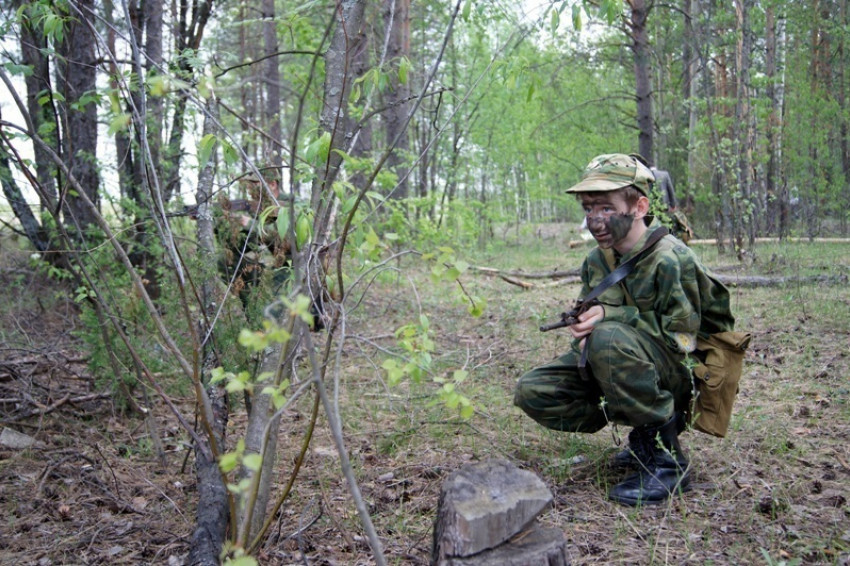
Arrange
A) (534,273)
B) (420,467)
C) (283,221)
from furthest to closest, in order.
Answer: (534,273), (420,467), (283,221)

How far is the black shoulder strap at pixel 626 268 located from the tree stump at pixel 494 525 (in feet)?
3.90

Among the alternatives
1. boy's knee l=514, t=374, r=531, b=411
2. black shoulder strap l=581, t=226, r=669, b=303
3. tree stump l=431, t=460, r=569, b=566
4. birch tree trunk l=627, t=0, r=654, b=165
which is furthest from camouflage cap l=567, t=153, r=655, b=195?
birch tree trunk l=627, t=0, r=654, b=165

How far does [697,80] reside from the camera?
18.0 m

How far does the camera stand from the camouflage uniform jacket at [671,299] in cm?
304

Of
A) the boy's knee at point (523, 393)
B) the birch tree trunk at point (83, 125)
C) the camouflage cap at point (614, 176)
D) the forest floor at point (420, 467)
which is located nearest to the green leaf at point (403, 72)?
the forest floor at point (420, 467)

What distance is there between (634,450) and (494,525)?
56.5 inches

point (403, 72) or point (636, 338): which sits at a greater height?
point (403, 72)

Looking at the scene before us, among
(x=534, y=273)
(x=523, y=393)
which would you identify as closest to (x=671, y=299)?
(x=523, y=393)

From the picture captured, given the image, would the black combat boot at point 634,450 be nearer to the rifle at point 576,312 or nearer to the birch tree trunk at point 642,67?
the rifle at point 576,312

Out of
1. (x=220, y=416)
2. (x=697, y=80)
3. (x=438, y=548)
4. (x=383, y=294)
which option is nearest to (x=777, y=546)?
(x=438, y=548)

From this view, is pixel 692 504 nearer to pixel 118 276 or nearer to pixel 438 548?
pixel 438 548

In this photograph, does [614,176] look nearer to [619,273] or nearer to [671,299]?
[619,273]

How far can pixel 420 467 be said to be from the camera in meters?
3.59

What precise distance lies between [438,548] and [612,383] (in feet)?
4.16
